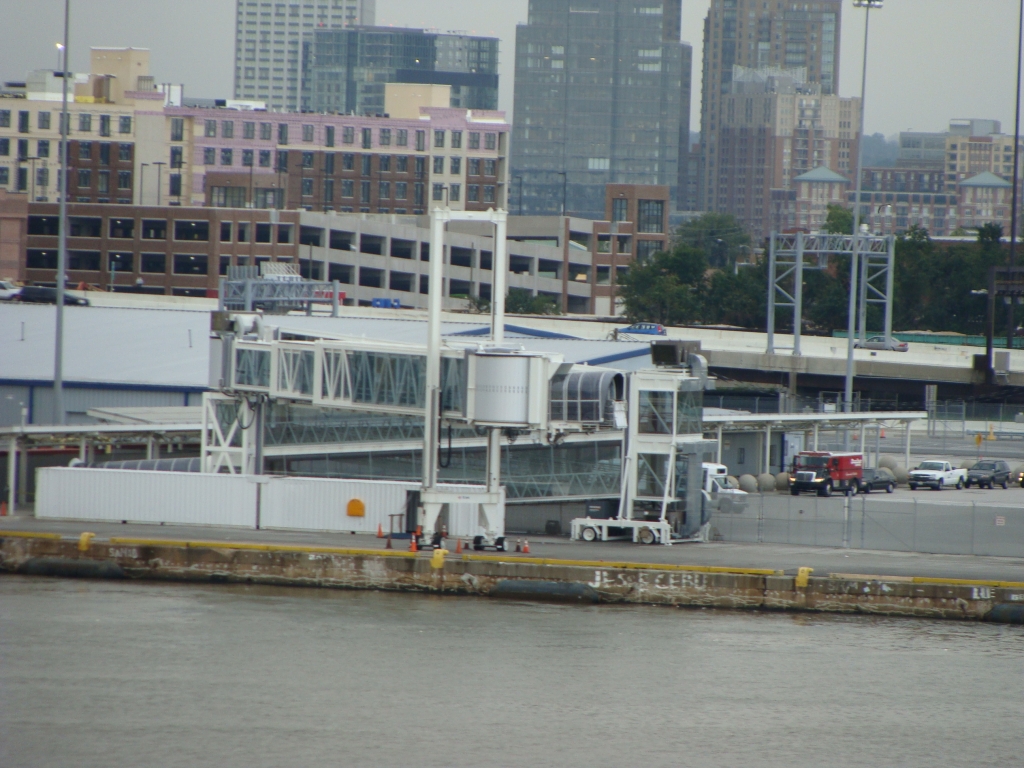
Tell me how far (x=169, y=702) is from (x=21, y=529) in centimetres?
1593

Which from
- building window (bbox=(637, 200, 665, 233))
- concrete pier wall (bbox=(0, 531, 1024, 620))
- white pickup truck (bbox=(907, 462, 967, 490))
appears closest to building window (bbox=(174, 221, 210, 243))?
building window (bbox=(637, 200, 665, 233))

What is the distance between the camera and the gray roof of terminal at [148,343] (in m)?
54.3

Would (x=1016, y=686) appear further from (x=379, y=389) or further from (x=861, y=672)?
(x=379, y=389)

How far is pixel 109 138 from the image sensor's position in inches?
5556

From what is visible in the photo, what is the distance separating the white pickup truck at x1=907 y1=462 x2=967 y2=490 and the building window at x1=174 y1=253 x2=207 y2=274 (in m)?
78.6

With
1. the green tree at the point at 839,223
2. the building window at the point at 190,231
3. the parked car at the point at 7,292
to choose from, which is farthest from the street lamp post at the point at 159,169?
the green tree at the point at 839,223

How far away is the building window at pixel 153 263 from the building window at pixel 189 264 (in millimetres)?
1105

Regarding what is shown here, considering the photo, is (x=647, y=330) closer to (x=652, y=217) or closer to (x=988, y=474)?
(x=988, y=474)

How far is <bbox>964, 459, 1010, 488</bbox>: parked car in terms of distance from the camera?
192 feet

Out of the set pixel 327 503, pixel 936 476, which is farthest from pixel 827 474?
pixel 327 503

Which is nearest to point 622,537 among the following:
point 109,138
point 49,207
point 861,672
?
point 861,672

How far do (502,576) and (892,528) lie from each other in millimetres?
12427

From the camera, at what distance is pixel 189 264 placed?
406ft

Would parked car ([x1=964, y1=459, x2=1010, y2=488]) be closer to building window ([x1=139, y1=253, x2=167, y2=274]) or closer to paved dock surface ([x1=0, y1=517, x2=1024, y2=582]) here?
paved dock surface ([x1=0, y1=517, x2=1024, y2=582])
